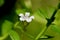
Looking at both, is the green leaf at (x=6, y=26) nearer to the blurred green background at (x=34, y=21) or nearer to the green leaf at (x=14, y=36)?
the blurred green background at (x=34, y=21)

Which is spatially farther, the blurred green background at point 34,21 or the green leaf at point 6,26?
the green leaf at point 6,26

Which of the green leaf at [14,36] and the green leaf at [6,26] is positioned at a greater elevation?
the green leaf at [6,26]

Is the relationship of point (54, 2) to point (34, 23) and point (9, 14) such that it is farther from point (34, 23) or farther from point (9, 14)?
point (9, 14)

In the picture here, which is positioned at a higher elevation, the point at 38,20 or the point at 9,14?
the point at 9,14

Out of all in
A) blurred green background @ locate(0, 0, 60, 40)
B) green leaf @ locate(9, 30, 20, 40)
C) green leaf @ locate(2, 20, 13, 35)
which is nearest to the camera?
green leaf @ locate(9, 30, 20, 40)

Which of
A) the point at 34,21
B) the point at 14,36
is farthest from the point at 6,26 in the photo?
the point at 14,36

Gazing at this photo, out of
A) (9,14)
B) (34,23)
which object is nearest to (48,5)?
(34,23)

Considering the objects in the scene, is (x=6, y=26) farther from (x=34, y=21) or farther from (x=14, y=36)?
(x=14, y=36)

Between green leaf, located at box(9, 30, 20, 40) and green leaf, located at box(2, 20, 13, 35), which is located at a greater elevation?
green leaf, located at box(2, 20, 13, 35)

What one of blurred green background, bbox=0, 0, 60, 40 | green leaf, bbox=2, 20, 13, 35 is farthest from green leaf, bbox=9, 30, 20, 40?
green leaf, bbox=2, 20, 13, 35

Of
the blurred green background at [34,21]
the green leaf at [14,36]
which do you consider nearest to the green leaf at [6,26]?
the blurred green background at [34,21]

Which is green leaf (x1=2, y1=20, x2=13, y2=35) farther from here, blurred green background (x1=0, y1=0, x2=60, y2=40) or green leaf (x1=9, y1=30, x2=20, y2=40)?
green leaf (x1=9, y1=30, x2=20, y2=40)
